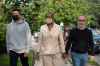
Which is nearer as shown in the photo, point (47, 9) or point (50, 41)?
point (50, 41)

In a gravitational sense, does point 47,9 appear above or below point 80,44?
below

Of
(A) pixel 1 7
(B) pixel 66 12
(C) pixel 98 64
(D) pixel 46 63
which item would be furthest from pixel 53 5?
(D) pixel 46 63

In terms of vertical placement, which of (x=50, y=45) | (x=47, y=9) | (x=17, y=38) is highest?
(x=17, y=38)

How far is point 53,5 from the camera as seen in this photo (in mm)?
24016

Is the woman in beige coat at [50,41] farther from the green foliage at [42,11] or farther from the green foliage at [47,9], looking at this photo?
the green foliage at [47,9]

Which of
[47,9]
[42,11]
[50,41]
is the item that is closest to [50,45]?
[50,41]

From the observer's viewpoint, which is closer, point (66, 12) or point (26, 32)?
point (26, 32)

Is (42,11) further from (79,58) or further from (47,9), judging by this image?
(79,58)

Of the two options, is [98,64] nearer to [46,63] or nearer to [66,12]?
[66,12]

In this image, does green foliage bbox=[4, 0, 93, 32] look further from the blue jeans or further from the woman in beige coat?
the blue jeans

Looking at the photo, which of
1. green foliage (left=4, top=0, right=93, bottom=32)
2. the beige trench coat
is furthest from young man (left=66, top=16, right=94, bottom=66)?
green foliage (left=4, top=0, right=93, bottom=32)

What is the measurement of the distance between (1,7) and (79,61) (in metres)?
7.80

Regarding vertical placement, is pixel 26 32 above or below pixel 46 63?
above

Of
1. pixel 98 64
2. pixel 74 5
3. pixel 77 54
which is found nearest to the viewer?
pixel 77 54
